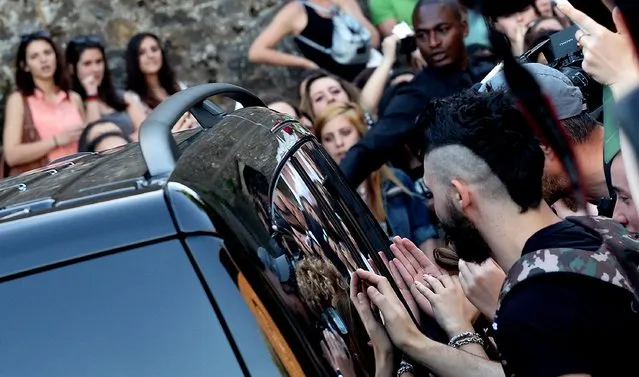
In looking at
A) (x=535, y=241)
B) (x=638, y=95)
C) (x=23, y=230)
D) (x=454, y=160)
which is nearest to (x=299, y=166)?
(x=454, y=160)

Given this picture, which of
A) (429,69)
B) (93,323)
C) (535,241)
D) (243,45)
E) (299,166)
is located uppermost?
(243,45)

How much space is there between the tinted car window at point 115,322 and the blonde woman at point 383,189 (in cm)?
368

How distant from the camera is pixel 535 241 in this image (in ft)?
8.12

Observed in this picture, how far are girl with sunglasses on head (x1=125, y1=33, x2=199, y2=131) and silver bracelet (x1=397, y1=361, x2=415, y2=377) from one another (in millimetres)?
4846

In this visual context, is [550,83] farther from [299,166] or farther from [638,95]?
[638,95]

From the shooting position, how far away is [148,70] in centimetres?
727

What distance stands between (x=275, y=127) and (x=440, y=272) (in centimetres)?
76

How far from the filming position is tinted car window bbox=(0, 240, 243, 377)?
178 cm

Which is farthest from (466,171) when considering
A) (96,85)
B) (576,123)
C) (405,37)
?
(96,85)

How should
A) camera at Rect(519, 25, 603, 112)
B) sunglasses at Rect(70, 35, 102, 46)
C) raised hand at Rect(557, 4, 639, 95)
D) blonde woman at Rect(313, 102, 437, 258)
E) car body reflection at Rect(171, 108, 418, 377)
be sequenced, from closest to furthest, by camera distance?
car body reflection at Rect(171, 108, 418, 377)
raised hand at Rect(557, 4, 639, 95)
camera at Rect(519, 25, 603, 112)
blonde woman at Rect(313, 102, 437, 258)
sunglasses at Rect(70, 35, 102, 46)

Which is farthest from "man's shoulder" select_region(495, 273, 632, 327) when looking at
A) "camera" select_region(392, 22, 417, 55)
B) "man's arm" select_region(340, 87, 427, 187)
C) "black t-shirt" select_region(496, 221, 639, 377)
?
"camera" select_region(392, 22, 417, 55)

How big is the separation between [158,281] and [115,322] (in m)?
0.09

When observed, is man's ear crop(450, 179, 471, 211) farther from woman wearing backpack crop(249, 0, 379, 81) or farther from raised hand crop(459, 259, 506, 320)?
woman wearing backpack crop(249, 0, 379, 81)

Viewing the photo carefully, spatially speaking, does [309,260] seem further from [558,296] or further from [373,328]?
[558,296]
